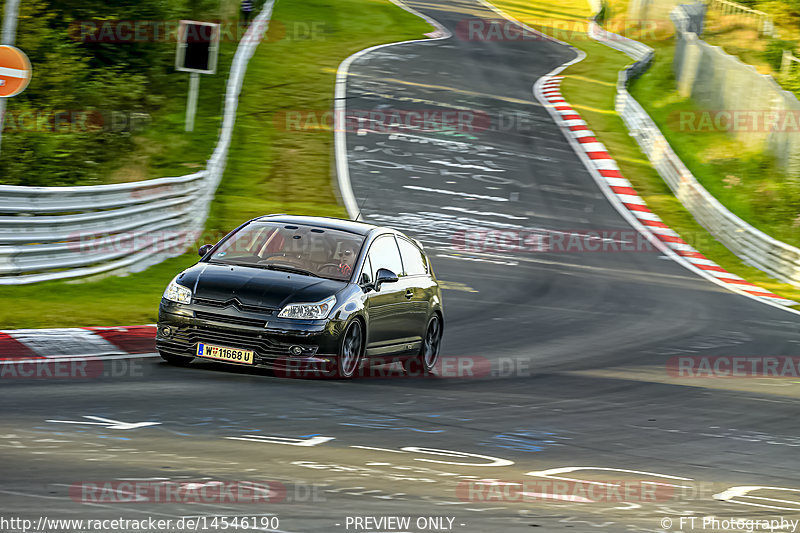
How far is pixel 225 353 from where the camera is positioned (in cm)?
1122

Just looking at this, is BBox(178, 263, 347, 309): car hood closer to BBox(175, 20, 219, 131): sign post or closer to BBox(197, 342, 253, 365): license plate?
BBox(197, 342, 253, 365): license plate

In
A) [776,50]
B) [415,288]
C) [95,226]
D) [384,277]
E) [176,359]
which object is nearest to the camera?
[176,359]

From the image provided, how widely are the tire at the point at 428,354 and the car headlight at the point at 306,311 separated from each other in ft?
7.16

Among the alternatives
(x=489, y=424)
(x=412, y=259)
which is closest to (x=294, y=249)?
(x=412, y=259)

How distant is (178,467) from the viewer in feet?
23.3

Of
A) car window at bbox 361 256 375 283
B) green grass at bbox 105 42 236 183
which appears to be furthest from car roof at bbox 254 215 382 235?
green grass at bbox 105 42 236 183

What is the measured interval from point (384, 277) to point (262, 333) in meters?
1.51

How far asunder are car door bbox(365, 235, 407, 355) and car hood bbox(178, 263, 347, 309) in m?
0.58

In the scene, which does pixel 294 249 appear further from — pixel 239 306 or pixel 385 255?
pixel 239 306

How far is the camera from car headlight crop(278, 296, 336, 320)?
36.6 ft

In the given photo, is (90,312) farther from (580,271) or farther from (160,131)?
(160,131)

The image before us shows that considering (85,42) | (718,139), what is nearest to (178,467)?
(85,42)

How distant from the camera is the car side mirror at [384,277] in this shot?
12.1 meters

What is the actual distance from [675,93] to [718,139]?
5475mm
